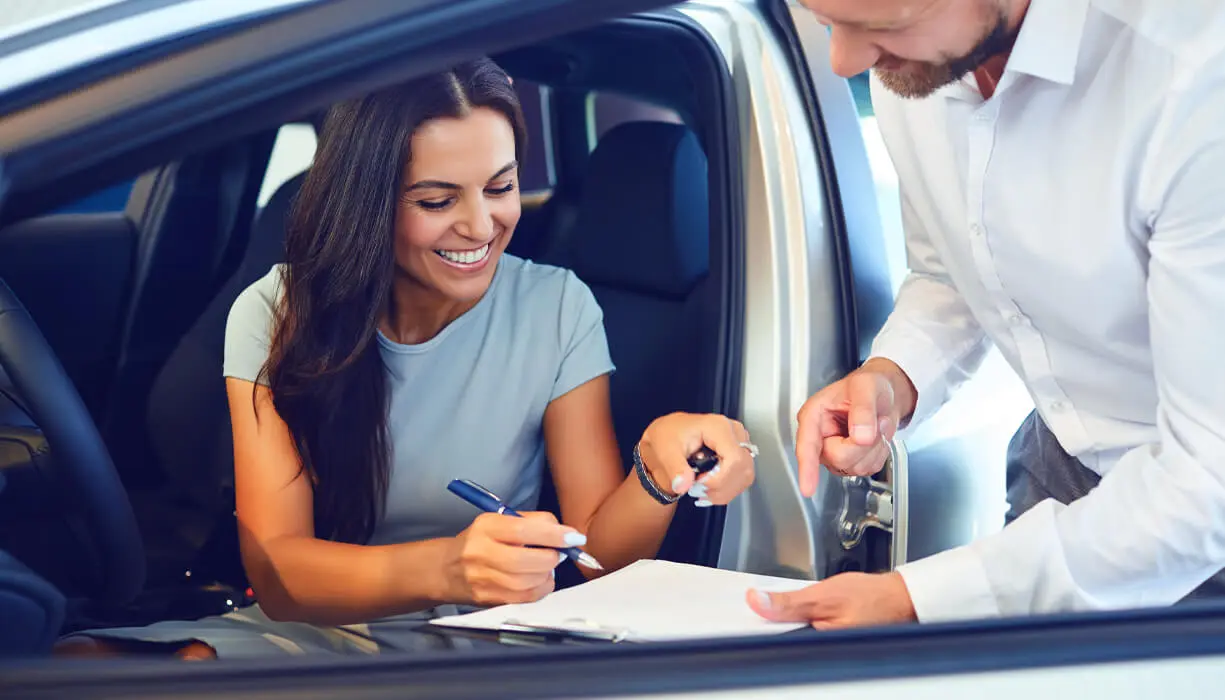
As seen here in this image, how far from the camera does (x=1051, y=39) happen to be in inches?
44.0

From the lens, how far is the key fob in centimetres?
144

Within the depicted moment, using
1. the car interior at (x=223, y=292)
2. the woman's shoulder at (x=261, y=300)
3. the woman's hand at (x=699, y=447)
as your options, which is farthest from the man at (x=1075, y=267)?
the woman's shoulder at (x=261, y=300)

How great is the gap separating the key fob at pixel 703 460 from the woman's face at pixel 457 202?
364 millimetres

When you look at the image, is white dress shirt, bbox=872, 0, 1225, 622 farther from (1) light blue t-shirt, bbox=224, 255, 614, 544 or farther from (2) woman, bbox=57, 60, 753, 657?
(1) light blue t-shirt, bbox=224, 255, 614, 544

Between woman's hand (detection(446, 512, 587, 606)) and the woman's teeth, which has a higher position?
the woman's teeth

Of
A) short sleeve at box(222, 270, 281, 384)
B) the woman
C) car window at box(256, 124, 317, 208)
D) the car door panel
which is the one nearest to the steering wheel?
the woman

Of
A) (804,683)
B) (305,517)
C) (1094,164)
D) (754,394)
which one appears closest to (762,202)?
(754,394)

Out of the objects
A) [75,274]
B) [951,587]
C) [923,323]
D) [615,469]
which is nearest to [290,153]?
[75,274]

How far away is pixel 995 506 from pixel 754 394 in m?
0.44

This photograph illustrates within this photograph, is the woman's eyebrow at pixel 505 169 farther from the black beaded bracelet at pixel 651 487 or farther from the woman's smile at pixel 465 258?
the black beaded bracelet at pixel 651 487

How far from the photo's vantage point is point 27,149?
780mm

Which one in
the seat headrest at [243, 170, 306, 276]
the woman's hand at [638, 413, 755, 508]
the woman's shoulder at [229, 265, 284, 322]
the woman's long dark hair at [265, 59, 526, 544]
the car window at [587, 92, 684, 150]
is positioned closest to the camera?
the woman's hand at [638, 413, 755, 508]

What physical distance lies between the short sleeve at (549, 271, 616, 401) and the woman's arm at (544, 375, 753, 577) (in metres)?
0.01

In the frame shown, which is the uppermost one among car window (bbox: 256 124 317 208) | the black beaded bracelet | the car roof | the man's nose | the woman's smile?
car window (bbox: 256 124 317 208)
